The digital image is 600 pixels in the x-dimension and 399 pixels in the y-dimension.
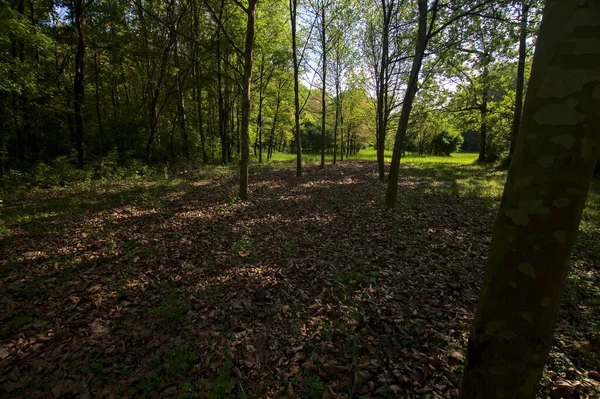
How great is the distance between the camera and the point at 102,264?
5.34 meters

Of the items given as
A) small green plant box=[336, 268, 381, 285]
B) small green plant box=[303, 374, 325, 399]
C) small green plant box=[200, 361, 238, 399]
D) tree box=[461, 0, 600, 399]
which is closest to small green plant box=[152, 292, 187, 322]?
small green plant box=[200, 361, 238, 399]

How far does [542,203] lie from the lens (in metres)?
1.36

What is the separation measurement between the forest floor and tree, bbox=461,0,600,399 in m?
1.53

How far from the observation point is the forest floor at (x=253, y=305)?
296cm

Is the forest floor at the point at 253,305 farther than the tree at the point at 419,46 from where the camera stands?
No

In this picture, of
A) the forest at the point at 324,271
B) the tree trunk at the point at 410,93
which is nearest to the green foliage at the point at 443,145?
the forest at the point at 324,271

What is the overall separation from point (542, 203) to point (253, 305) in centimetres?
398

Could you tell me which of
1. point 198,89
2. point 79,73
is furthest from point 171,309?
point 198,89

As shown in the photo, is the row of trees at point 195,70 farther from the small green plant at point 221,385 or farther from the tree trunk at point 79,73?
the small green plant at point 221,385

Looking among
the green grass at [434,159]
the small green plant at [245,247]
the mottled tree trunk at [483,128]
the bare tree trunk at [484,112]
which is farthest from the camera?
the green grass at [434,159]

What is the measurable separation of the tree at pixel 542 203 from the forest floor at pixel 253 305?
1.53m

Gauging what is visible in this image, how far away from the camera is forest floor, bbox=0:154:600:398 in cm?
296

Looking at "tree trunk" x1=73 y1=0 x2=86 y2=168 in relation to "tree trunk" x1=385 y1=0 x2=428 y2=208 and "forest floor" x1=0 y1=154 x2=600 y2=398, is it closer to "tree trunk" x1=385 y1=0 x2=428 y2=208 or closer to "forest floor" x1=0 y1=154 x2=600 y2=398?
"forest floor" x1=0 y1=154 x2=600 y2=398

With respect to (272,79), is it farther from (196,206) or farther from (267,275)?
(267,275)
